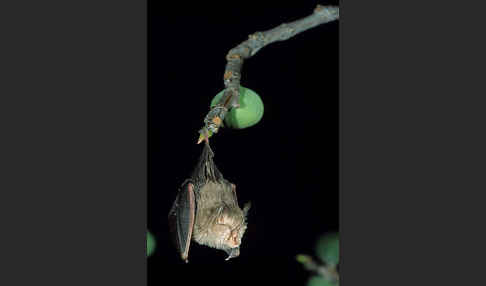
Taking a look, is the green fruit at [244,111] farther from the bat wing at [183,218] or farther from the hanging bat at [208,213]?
the bat wing at [183,218]

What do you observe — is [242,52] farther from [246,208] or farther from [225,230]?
[225,230]

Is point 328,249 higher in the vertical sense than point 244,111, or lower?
lower

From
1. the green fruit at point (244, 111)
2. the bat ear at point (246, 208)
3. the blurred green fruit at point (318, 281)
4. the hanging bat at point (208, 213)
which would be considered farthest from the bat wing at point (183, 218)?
the blurred green fruit at point (318, 281)

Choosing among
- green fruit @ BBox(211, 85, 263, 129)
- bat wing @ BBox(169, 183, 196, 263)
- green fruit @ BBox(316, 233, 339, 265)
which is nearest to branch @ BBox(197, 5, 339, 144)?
green fruit @ BBox(211, 85, 263, 129)

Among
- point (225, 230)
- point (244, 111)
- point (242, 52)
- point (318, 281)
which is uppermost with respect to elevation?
point (242, 52)

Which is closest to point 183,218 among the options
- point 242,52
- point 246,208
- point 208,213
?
point 208,213

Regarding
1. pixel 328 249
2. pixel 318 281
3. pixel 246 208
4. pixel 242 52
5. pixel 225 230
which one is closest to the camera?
pixel 225 230

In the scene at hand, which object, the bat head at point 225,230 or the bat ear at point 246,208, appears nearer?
the bat head at point 225,230

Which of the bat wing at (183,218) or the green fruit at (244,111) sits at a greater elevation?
the green fruit at (244,111)
